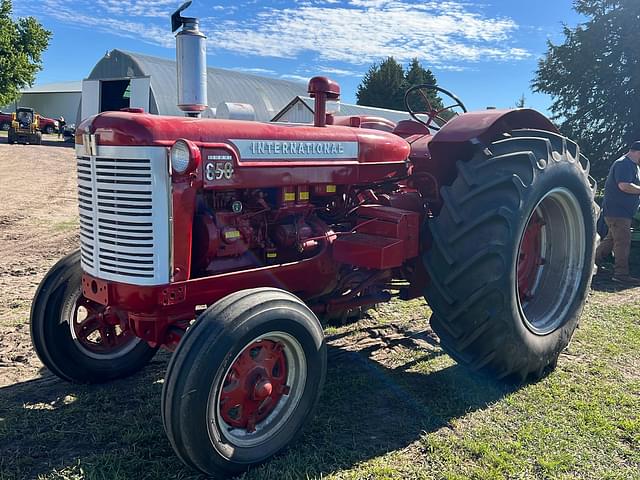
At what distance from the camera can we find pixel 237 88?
3266 centimetres

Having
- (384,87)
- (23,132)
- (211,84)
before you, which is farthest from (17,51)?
(384,87)

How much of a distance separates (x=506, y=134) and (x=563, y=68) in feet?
50.4

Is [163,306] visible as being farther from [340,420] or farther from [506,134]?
[506,134]

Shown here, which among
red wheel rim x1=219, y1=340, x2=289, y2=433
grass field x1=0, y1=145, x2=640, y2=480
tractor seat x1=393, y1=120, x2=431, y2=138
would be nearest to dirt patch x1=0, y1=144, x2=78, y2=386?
grass field x1=0, y1=145, x2=640, y2=480

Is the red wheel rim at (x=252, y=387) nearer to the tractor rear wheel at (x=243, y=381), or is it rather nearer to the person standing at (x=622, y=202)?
the tractor rear wheel at (x=243, y=381)

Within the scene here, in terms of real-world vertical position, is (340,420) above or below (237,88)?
below

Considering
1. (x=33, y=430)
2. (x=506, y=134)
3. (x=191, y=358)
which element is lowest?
(x=33, y=430)

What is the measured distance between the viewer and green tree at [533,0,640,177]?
16.2m

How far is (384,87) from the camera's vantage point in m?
48.4

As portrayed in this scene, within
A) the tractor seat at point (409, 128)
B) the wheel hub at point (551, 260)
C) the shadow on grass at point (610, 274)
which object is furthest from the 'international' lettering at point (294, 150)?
the shadow on grass at point (610, 274)

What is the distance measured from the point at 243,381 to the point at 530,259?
97.1 inches

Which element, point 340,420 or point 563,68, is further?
point 563,68

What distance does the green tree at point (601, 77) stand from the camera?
16.2 m

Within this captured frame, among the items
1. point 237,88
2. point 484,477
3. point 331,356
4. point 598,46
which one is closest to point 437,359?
point 331,356
